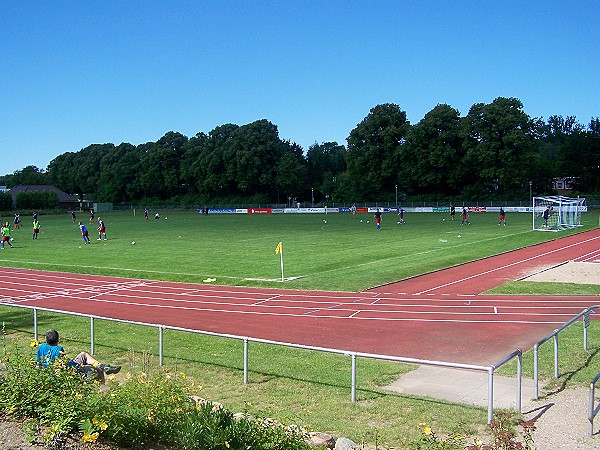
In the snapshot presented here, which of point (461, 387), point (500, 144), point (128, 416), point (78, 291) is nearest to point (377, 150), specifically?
point (500, 144)

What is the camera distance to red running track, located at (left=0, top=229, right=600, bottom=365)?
1530 centimetres

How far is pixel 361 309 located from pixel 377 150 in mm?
93511

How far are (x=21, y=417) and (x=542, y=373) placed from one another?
9.49 metres

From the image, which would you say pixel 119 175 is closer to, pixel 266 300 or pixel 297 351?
pixel 266 300

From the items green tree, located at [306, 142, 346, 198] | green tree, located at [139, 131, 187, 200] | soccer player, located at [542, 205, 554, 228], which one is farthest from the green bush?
green tree, located at [139, 131, 187, 200]

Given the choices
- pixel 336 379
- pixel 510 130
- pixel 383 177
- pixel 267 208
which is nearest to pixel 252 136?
pixel 267 208

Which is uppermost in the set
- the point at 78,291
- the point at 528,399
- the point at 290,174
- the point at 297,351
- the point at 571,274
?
the point at 290,174

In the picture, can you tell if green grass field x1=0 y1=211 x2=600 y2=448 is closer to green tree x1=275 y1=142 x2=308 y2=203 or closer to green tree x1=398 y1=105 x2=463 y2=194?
green tree x1=398 y1=105 x2=463 y2=194

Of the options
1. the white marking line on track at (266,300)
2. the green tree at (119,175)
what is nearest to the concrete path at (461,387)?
the white marking line on track at (266,300)

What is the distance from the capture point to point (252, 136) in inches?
4948

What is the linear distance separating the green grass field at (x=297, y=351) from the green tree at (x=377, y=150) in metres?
65.2

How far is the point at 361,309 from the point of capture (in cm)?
1986

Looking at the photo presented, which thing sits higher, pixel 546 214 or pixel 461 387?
pixel 546 214

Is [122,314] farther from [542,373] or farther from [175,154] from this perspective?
[175,154]
